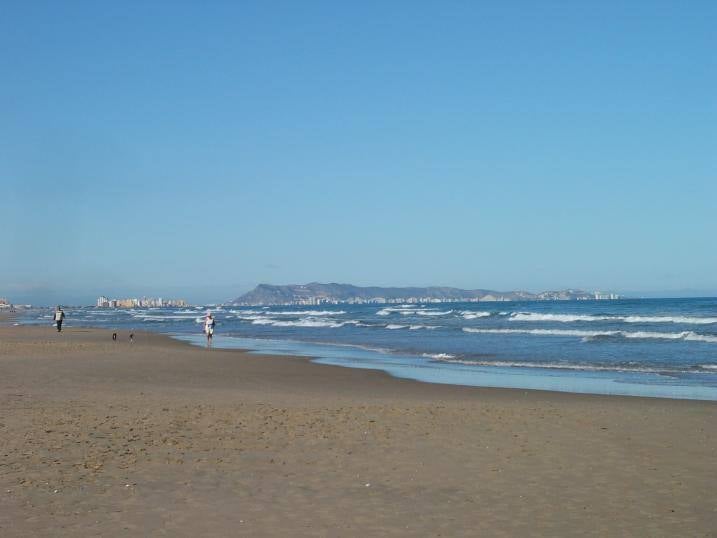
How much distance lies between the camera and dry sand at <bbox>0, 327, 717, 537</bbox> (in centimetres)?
646

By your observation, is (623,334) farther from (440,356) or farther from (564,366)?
(564,366)

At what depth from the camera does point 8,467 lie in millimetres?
7973

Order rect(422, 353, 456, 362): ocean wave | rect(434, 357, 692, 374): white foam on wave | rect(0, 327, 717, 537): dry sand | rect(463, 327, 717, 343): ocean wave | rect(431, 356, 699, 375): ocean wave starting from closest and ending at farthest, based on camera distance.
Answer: rect(0, 327, 717, 537): dry sand < rect(431, 356, 699, 375): ocean wave < rect(434, 357, 692, 374): white foam on wave < rect(422, 353, 456, 362): ocean wave < rect(463, 327, 717, 343): ocean wave

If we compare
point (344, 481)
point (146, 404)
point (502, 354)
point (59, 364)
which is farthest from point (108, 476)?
point (502, 354)

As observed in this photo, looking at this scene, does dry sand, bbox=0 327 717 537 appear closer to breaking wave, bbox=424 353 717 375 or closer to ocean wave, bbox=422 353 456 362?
breaking wave, bbox=424 353 717 375

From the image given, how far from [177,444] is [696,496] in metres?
5.87

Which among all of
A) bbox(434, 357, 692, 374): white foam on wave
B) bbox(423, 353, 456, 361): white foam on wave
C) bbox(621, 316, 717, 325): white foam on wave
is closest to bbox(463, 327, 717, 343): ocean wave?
bbox(621, 316, 717, 325): white foam on wave

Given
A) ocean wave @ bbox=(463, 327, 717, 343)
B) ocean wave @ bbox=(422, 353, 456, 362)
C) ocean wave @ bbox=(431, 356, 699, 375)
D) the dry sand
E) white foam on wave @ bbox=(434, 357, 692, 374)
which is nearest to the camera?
the dry sand

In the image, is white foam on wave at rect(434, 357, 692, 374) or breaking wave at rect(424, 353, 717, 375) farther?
white foam on wave at rect(434, 357, 692, 374)

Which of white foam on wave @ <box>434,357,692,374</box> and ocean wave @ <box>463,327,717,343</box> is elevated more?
ocean wave @ <box>463,327,717,343</box>

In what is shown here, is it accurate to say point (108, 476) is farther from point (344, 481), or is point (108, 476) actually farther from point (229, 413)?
point (229, 413)

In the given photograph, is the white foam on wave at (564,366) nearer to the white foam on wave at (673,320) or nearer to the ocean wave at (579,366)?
the ocean wave at (579,366)

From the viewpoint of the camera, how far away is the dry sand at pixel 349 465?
254 inches

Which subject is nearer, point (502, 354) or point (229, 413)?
point (229, 413)
